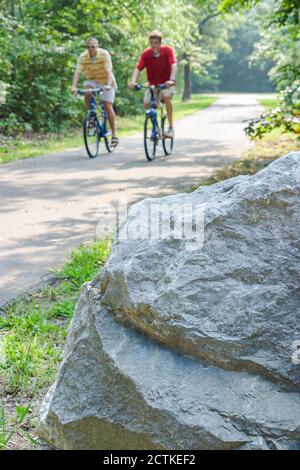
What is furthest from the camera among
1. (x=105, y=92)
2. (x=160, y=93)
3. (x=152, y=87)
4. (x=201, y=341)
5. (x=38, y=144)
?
(x=38, y=144)

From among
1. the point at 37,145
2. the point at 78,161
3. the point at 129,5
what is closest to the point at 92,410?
the point at 78,161

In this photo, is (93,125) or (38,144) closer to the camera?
(93,125)

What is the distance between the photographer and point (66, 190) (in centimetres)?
827

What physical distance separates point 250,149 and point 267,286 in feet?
37.8

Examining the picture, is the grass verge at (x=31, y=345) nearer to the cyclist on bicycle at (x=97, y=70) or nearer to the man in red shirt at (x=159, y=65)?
the man in red shirt at (x=159, y=65)

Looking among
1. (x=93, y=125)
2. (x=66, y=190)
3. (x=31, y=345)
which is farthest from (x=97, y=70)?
(x=31, y=345)

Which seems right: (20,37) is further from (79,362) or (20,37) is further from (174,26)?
(79,362)

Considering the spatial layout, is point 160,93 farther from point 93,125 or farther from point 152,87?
point 93,125

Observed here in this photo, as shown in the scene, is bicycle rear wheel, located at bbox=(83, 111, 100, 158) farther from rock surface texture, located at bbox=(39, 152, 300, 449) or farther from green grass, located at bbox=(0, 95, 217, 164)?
rock surface texture, located at bbox=(39, 152, 300, 449)

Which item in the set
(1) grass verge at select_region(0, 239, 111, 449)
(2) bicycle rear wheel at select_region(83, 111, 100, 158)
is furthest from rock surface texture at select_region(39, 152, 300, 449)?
(2) bicycle rear wheel at select_region(83, 111, 100, 158)

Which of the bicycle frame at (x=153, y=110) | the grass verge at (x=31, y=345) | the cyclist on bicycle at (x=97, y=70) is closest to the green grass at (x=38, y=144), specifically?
the cyclist on bicycle at (x=97, y=70)

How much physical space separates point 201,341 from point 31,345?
1.37m

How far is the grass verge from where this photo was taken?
2680 millimetres

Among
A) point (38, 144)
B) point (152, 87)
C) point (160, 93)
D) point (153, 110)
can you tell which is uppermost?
point (152, 87)
